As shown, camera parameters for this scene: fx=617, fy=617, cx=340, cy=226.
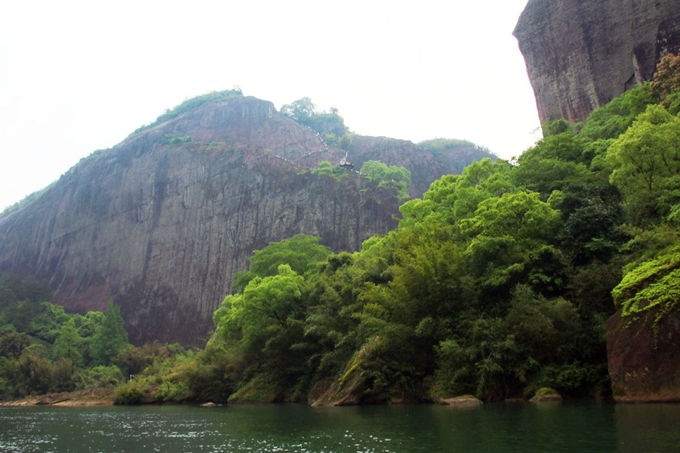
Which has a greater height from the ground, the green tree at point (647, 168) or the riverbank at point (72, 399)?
the green tree at point (647, 168)

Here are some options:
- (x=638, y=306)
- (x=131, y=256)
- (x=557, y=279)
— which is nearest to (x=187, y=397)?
(x=557, y=279)

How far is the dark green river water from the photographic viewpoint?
42.7 ft

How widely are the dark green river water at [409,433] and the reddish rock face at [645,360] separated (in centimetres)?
127

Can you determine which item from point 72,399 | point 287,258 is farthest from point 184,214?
point 287,258

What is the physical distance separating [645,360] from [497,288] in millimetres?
9050

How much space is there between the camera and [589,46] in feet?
183

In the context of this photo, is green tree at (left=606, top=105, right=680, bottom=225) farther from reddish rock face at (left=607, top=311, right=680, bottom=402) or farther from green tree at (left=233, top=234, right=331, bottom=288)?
green tree at (left=233, top=234, right=331, bottom=288)

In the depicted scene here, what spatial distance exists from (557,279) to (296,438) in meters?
14.5

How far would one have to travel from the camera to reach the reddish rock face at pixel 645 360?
19.2 m

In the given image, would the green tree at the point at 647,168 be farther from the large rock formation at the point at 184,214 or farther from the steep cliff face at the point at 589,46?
the large rock formation at the point at 184,214

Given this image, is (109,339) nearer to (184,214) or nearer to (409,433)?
(184,214)

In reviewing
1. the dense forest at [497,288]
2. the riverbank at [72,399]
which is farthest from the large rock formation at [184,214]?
the dense forest at [497,288]

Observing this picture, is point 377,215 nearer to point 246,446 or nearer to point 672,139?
point 672,139

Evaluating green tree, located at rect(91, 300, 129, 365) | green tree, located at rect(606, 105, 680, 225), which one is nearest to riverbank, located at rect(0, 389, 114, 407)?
green tree, located at rect(91, 300, 129, 365)
